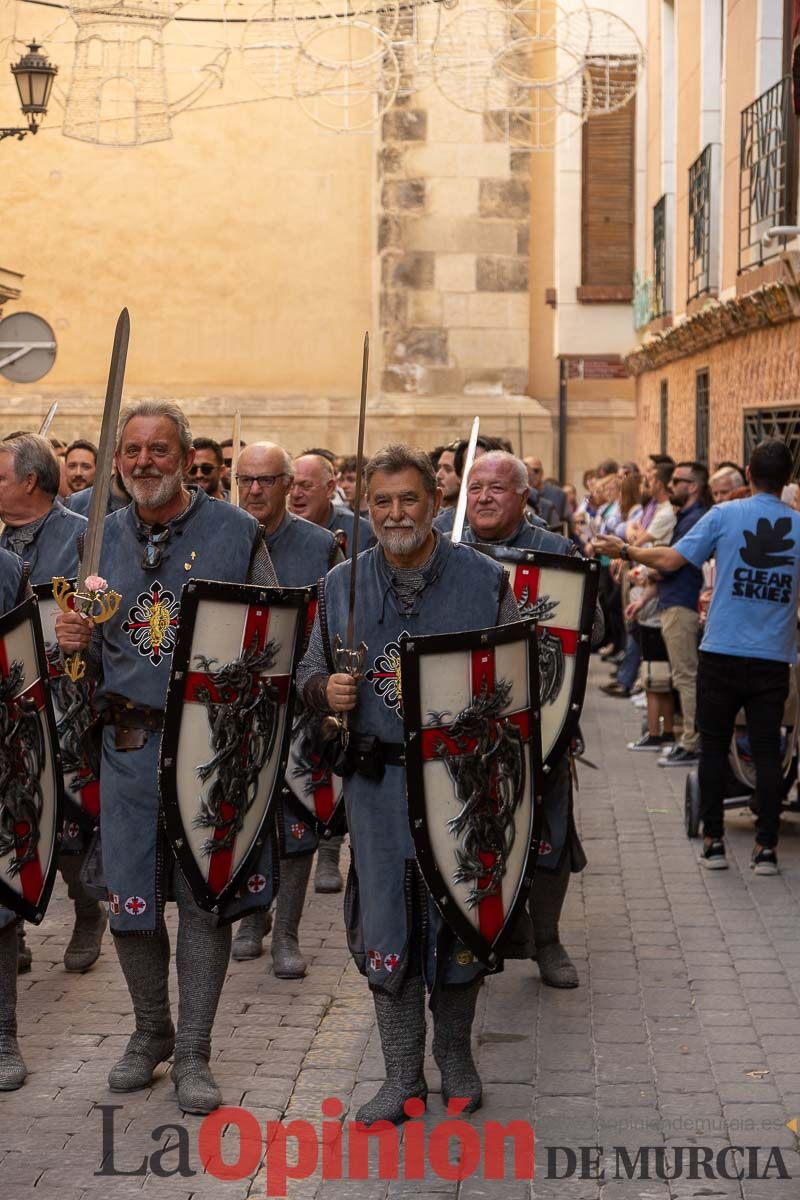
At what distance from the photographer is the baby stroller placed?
8867mm

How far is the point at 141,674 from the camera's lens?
5309 millimetres

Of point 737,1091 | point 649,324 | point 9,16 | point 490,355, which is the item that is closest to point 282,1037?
point 737,1091

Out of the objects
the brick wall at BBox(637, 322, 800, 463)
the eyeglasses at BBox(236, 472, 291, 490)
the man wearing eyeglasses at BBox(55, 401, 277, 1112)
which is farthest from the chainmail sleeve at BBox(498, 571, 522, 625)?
the brick wall at BBox(637, 322, 800, 463)

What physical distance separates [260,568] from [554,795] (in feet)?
5.06

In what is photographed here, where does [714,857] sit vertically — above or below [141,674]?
below

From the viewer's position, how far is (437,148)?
852 inches

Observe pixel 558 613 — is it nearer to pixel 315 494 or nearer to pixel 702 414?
pixel 315 494

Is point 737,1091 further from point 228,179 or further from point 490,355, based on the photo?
point 228,179

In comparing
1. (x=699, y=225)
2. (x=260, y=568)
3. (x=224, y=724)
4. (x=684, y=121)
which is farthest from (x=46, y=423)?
(x=684, y=121)

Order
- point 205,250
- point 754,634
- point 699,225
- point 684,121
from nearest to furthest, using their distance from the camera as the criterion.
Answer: point 754,634, point 699,225, point 684,121, point 205,250

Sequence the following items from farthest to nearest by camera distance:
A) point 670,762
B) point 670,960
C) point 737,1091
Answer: point 670,762, point 670,960, point 737,1091

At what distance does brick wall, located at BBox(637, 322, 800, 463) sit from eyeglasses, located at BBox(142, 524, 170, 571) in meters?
6.94

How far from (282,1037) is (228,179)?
1826cm

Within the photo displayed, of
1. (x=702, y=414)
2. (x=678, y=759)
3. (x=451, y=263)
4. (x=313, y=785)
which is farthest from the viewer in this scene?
(x=451, y=263)
